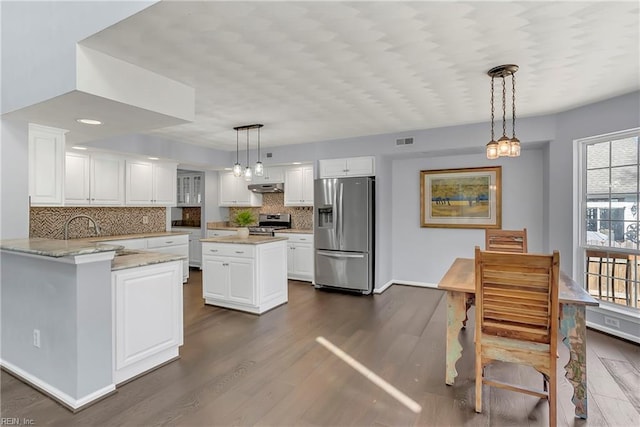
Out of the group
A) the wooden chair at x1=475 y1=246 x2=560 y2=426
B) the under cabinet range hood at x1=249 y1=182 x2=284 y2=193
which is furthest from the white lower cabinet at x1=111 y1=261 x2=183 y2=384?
the under cabinet range hood at x1=249 y1=182 x2=284 y2=193

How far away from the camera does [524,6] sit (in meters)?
1.78

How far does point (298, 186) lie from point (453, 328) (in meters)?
4.02

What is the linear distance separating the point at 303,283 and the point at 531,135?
3.98 meters

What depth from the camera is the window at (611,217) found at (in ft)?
10.6

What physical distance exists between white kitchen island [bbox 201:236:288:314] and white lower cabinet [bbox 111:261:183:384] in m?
1.14

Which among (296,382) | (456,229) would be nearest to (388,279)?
(456,229)

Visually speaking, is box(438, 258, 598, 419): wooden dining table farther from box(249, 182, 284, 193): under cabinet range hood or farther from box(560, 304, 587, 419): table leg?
box(249, 182, 284, 193): under cabinet range hood

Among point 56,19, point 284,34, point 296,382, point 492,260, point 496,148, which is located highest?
point 56,19

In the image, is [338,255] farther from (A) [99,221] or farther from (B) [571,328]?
(A) [99,221]

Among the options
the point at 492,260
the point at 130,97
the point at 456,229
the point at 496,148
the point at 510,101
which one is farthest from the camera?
the point at 456,229

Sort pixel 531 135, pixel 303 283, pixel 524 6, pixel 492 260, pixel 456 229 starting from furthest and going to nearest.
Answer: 1. pixel 303 283
2. pixel 456 229
3. pixel 531 135
4. pixel 492 260
5. pixel 524 6

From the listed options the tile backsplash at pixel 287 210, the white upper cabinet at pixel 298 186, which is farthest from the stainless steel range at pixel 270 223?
the white upper cabinet at pixel 298 186

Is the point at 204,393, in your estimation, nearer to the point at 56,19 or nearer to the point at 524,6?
the point at 56,19

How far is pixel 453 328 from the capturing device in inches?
94.3
